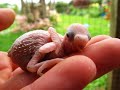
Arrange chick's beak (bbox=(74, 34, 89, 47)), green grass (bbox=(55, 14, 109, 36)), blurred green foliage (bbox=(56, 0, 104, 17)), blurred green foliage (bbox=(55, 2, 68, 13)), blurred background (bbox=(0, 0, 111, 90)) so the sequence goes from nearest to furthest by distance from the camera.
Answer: chick's beak (bbox=(74, 34, 89, 47)), green grass (bbox=(55, 14, 109, 36)), blurred background (bbox=(0, 0, 111, 90)), blurred green foliage (bbox=(56, 0, 104, 17)), blurred green foliage (bbox=(55, 2, 68, 13))

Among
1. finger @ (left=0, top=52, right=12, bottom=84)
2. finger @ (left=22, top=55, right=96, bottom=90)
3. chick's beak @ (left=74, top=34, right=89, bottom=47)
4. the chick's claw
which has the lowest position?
finger @ (left=0, top=52, right=12, bottom=84)

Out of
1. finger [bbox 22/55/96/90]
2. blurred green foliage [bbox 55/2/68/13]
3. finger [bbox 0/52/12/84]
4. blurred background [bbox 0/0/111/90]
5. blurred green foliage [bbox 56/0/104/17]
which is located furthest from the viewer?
blurred green foliage [bbox 55/2/68/13]

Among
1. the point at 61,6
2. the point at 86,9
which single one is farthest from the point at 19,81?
the point at 61,6

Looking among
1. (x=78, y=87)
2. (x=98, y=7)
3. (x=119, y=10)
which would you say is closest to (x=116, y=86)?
(x=119, y=10)

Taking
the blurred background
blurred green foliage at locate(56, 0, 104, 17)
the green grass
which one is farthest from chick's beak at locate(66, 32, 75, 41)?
blurred green foliage at locate(56, 0, 104, 17)

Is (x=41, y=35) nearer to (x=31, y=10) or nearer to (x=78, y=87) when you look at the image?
(x=78, y=87)

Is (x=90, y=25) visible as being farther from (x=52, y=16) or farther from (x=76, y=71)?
(x=76, y=71)

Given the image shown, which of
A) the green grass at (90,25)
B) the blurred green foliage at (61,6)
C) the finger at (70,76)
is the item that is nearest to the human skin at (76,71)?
the finger at (70,76)

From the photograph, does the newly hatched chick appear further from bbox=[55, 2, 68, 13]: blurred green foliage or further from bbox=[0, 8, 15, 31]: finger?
bbox=[55, 2, 68, 13]: blurred green foliage
